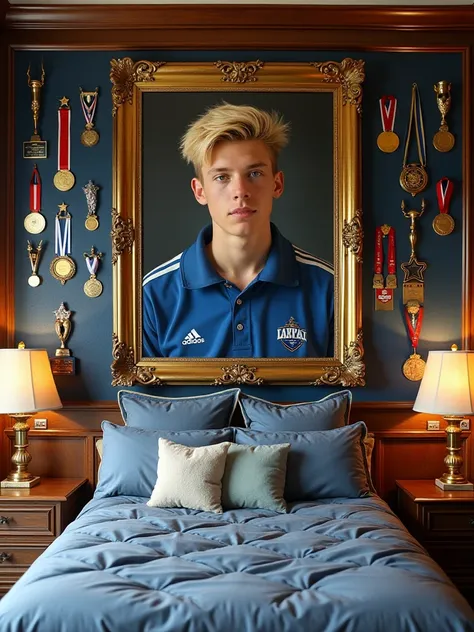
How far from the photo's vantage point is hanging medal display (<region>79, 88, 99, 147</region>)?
12.9ft

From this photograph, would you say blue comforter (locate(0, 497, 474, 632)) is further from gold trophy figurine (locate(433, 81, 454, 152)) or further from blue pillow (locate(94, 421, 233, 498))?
gold trophy figurine (locate(433, 81, 454, 152))

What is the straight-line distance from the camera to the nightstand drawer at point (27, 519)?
3.41 m

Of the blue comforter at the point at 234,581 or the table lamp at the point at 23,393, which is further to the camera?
the table lamp at the point at 23,393

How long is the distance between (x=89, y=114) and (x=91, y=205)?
51cm

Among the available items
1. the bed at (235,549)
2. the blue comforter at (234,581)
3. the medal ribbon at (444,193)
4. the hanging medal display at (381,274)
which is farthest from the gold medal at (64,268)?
the medal ribbon at (444,193)

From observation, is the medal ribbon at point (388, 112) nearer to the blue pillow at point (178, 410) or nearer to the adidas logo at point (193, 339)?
the adidas logo at point (193, 339)

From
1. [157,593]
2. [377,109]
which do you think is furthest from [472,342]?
[157,593]

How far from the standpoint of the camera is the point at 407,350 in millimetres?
3941

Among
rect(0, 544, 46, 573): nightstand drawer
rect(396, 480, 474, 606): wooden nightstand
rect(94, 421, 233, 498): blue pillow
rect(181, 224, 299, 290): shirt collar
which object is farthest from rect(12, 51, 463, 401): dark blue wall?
rect(0, 544, 46, 573): nightstand drawer

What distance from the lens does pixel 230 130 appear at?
3887 mm

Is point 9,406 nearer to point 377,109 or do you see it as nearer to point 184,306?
point 184,306

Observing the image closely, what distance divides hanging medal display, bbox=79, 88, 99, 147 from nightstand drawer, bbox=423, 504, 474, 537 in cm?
262

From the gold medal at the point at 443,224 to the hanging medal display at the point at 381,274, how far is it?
9.7 inches

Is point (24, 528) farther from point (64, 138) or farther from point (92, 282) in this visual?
point (64, 138)
